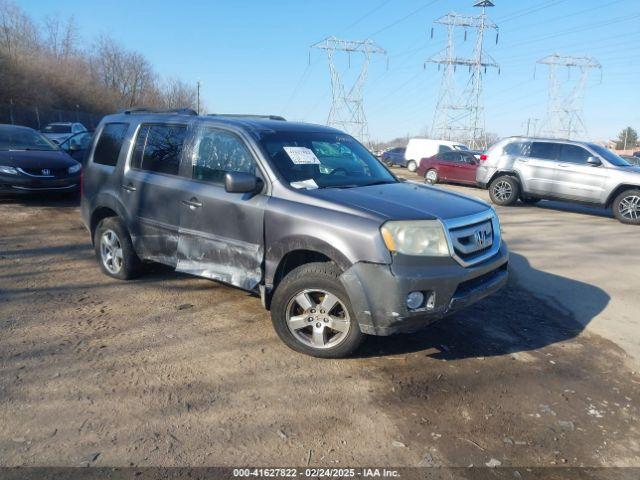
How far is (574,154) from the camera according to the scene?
1195 centimetres

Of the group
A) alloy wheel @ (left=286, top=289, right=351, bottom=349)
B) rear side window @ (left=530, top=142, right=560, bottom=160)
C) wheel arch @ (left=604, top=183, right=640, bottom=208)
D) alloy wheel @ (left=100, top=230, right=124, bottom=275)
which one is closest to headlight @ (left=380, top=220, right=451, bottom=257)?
alloy wheel @ (left=286, top=289, right=351, bottom=349)

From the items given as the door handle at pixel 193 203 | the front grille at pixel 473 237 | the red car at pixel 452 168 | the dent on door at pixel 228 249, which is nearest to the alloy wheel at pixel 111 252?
the dent on door at pixel 228 249

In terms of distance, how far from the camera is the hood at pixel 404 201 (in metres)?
3.57

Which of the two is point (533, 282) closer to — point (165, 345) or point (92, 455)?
point (165, 345)

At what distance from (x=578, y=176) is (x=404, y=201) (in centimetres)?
962

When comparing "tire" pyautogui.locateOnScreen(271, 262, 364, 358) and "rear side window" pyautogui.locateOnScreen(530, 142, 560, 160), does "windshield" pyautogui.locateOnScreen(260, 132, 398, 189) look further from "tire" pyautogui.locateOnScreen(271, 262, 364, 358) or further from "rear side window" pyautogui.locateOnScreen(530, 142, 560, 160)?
"rear side window" pyautogui.locateOnScreen(530, 142, 560, 160)

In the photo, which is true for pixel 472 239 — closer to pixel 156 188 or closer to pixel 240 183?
pixel 240 183

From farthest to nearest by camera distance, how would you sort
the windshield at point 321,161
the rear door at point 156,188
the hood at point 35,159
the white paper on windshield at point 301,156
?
1. the hood at point 35,159
2. the rear door at point 156,188
3. the white paper on windshield at point 301,156
4. the windshield at point 321,161

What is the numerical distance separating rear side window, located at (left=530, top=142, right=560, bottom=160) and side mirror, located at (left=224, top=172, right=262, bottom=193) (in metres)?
10.5

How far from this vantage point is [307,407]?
10.3 feet

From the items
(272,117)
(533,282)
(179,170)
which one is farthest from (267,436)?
(533,282)

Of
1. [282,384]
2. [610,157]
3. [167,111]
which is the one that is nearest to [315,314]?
[282,384]

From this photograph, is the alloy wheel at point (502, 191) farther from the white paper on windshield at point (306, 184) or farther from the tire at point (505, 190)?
the white paper on windshield at point (306, 184)

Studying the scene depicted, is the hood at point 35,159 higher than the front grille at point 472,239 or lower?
higher
